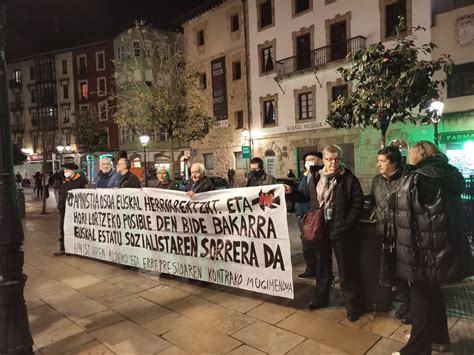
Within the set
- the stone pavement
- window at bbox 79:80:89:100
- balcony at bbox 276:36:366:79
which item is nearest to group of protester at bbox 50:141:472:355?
the stone pavement

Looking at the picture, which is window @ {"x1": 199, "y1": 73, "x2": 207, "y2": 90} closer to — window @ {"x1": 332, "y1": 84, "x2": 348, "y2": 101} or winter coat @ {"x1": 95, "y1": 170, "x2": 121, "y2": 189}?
window @ {"x1": 332, "y1": 84, "x2": 348, "y2": 101}

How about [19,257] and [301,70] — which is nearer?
[19,257]

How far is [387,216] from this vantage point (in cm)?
357

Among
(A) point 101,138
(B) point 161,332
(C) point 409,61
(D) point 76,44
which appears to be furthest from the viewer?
(D) point 76,44

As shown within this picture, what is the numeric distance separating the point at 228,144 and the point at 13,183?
2561cm

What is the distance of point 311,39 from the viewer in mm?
23266

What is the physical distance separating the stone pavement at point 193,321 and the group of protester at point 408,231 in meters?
0.30

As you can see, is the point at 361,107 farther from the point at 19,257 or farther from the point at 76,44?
the point at 76,44

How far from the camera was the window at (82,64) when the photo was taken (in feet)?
159

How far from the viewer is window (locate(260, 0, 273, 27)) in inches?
1013

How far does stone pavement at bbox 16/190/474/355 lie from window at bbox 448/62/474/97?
15911mm

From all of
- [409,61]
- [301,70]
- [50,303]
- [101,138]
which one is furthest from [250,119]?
[50,303]

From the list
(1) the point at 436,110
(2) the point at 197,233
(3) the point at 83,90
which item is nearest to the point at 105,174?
(2) the point at 197,233

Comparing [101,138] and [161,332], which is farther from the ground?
[101,138]
